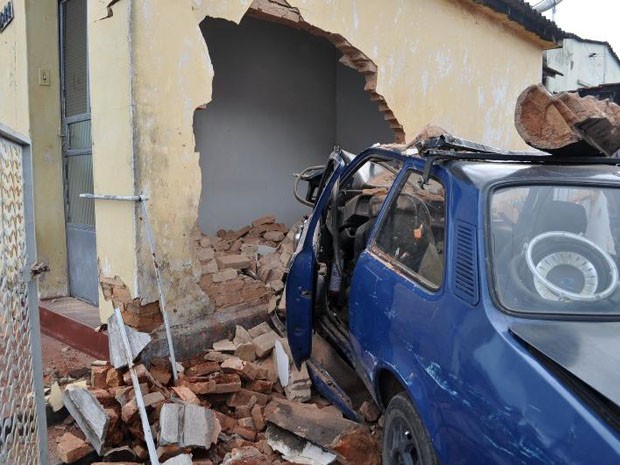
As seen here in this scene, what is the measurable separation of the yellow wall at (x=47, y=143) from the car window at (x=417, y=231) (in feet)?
12.8

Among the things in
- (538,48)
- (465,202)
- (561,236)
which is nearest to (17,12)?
(465,202)

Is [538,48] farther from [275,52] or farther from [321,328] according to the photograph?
[321,328]

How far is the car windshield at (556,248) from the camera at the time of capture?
6.58 ft

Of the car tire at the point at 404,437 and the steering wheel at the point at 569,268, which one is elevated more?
the steering wheel at the point at 569,268

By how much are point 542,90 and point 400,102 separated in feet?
13.8

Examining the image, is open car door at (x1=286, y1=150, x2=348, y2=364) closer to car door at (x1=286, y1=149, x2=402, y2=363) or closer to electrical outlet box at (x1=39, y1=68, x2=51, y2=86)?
car door at (x1=286, y1=149, x2=402, y2=363)

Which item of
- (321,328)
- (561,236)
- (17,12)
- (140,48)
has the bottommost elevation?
(321,328)

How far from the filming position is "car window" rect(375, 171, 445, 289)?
2.40 metres

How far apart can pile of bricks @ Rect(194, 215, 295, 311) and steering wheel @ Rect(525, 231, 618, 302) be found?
2480 mm

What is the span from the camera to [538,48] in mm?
9586

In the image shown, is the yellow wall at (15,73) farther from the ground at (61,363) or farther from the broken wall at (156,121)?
the ground at (61,363)

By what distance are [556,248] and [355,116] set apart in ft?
21.2

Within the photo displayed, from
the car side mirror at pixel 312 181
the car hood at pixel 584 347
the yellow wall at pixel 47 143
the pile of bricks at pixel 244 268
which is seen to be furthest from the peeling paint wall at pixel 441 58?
the car hood at pixel 584 347

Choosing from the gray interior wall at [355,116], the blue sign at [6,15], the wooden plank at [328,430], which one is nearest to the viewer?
the wooden plank at [328,430]
